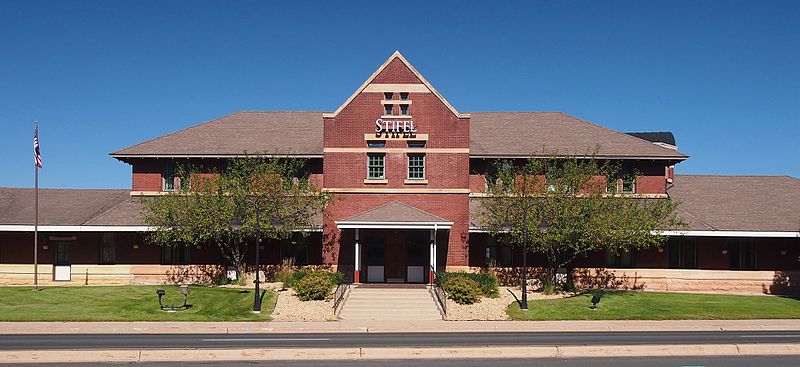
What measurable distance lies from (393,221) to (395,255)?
12.0ft

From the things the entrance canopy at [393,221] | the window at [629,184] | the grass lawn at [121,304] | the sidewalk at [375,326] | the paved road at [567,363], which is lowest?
the sidewalk at [375,326]

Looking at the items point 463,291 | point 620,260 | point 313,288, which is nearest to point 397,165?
point 463,291

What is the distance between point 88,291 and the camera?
110 ft

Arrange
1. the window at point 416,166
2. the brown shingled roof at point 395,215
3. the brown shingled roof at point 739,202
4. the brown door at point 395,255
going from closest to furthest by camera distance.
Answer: the brown shingled roof at point 395,215
the brown shingled roof at point 739,202
the brown door at point 395,255
the window at point 416,166

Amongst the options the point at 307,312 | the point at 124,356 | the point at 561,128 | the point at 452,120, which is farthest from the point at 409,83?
the point at 124,356

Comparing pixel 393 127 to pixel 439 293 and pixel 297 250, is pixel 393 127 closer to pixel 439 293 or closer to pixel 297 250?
pixel 297 250

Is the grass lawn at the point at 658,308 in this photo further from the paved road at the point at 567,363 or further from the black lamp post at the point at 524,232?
the paved road at the point at 567,363

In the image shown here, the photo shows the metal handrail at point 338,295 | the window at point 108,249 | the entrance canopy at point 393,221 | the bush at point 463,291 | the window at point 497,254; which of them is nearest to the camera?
the metal handrail at point 338,295

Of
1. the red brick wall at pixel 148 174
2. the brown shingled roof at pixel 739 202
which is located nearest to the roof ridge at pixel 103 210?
the red brick wall at pixel 148 174

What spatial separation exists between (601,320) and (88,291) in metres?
23.7

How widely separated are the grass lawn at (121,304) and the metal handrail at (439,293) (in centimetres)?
732

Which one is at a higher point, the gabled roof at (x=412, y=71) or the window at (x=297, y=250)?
the gabled roof at (x=412, y=71)

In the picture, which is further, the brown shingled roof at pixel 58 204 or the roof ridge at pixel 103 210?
the brown shingled roof at pixel 58 204

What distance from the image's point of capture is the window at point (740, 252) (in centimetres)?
3831
